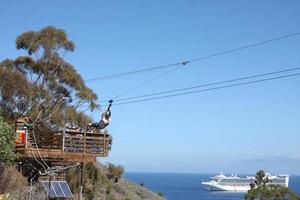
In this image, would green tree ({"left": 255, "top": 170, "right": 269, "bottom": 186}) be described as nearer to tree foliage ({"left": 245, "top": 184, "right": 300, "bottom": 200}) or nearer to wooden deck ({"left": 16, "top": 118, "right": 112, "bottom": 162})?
tree foliage ({"left": 245, "top": 184, "right": 300, "bottom": 200})

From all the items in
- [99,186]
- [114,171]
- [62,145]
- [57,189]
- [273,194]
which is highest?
[62,145]

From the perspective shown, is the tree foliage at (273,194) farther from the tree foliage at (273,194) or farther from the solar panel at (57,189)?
the solar panel at (57,189)

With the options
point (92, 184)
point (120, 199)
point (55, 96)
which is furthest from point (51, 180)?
point (120, 199)

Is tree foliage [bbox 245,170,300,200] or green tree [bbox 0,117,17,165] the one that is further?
tree foliage [bbox 245,170,300,200]

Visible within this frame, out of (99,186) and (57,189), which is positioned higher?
(57,189)

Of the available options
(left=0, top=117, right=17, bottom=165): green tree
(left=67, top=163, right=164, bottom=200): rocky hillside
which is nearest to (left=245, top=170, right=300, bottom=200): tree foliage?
(left=67, top=163, right=164, bottom=200): rocky hillside

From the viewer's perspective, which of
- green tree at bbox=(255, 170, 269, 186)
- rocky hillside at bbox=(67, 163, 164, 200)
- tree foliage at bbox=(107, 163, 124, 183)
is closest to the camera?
rocky hillside at bbox=(67, 163, 164, 200)

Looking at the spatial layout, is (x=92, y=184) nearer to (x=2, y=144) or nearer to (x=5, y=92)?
(x=5, y=92)

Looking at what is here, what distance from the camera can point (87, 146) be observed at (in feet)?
86.5

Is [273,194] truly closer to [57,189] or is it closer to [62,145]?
[57,189]

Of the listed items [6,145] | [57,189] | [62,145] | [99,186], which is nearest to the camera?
[6,145]

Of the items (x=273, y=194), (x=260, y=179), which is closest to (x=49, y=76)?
(x=273, y=194)

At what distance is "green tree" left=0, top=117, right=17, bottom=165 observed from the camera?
23.9m

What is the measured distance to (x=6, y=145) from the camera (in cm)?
2411
